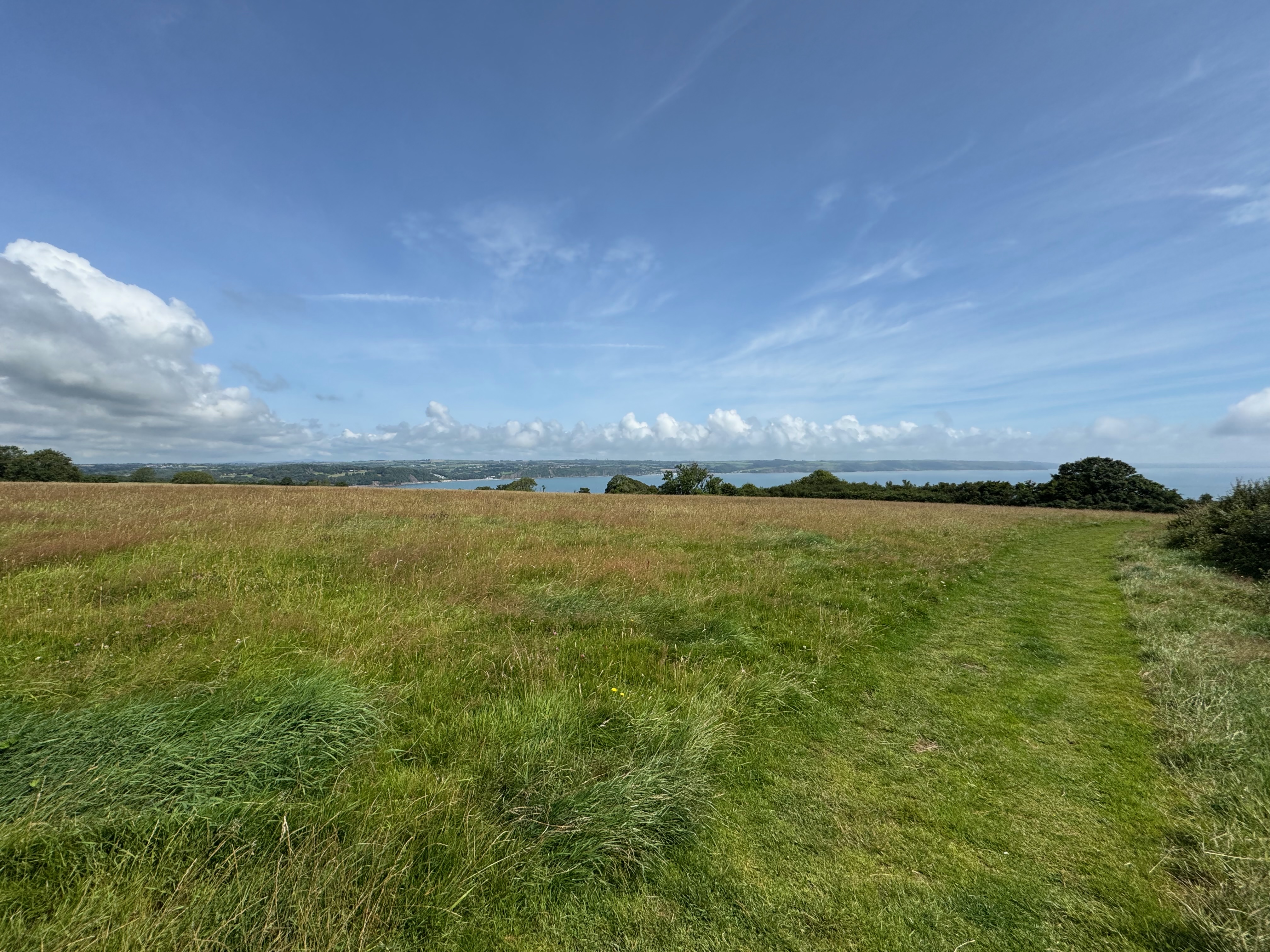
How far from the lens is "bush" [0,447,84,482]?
48.5 m

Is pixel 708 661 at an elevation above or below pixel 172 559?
below

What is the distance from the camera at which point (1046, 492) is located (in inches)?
2030

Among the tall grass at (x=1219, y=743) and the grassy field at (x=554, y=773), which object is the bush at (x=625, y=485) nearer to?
the tall grass at (x=1219, y=743)

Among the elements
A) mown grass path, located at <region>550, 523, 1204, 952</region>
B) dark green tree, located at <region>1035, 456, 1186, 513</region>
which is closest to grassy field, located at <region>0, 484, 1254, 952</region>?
mown grass path, located at <region>550, 523, 1204, 952</region>

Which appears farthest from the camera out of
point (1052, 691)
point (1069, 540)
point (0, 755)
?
point (1069, 540)

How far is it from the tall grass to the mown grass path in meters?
0.16

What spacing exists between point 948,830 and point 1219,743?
330 cm

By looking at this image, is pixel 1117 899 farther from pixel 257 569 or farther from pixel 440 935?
pixel 257 569

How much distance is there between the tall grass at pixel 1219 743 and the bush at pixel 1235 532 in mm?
3832

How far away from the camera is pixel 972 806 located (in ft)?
11.9

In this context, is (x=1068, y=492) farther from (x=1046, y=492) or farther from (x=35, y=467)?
(x=35, y=467)

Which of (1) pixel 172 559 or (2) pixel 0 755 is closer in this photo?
(2) pixel 0 755

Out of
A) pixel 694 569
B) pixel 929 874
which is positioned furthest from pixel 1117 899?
pixel 694 569

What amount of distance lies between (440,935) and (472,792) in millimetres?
927
